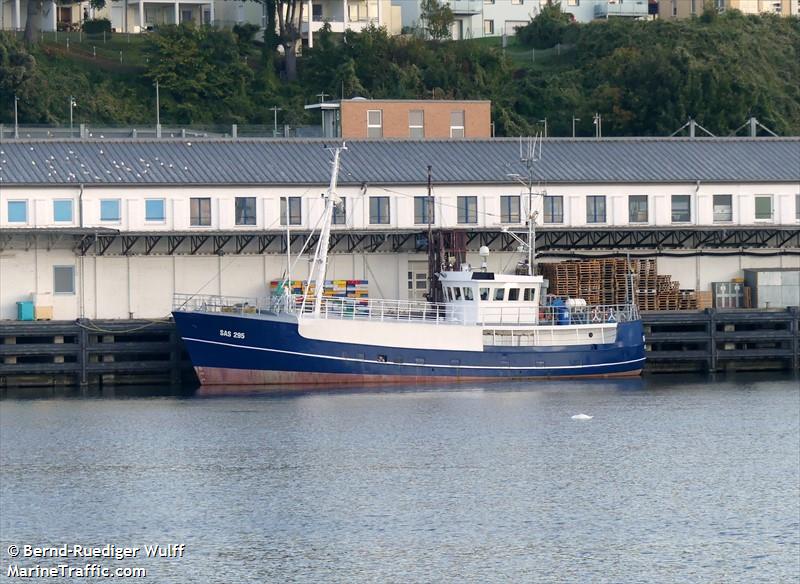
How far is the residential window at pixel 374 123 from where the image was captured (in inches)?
3201

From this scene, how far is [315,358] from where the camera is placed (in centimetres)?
6719

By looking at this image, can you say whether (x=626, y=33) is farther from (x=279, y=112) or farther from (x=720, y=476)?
(x=720, y=476)

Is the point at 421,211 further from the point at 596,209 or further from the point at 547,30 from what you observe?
the point at 547,30

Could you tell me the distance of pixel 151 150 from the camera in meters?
73.8

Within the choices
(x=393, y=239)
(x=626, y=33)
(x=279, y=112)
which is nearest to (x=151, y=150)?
(x=393, y=239)

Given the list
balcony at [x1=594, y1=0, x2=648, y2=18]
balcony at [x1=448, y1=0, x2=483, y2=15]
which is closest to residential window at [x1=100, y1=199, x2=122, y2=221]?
balcony at [x1=448, y1=0, x2=483, y2=15]

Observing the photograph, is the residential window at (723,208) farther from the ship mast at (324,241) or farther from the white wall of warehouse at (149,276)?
the ship mast at (324,241)

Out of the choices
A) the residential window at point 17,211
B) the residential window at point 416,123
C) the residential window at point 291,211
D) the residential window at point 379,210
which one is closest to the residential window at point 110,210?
the residential window at point 17,211

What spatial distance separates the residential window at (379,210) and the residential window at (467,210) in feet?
9.70

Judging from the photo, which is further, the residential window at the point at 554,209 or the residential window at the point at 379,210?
the residential window at the point at 554,209

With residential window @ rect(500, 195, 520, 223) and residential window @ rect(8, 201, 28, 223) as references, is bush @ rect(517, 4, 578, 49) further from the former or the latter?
residential window @ rect(8, 201, 28, 223)

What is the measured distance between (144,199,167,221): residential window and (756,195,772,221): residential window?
24.5m

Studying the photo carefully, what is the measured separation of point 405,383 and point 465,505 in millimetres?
21827

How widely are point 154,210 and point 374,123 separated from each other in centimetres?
→ 1403
